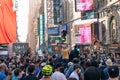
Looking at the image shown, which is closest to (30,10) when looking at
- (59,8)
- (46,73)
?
(59,8)

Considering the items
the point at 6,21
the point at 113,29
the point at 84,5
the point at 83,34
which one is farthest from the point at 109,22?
the point at 6,21

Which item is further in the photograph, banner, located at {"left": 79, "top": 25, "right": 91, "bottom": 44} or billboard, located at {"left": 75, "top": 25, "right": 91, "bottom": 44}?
billboard, located at {"left": 75, "top": 25, "right": 91, "bottom": 44}

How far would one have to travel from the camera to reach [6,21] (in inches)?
908

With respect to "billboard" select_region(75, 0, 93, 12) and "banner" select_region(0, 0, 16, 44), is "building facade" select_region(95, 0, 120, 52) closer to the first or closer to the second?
"billboard" select_region(75, 0, 93, 12)

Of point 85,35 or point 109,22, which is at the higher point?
point 109,22

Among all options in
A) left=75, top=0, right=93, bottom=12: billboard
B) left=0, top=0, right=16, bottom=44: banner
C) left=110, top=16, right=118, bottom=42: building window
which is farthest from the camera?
left=75, top=0, right=93, bottom=12: billboard

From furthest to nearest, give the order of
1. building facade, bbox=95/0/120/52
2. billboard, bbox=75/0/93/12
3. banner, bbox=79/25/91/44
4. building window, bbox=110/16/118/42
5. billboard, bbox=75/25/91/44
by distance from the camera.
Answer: billboard, bbox=75/25/91/44 < banner, bbox=79/25/91/44 < billboard, bbox=75/0/93/12 < building window, bbox=110/16/118/42 < building facade, bbox=95/0/120/52

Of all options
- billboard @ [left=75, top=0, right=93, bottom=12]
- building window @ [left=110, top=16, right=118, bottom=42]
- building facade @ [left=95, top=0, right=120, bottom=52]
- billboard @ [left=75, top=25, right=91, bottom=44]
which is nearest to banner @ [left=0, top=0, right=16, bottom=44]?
building facade @ [left=95, top=0, right=120, bottom=52]

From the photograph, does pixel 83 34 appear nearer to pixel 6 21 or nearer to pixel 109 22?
pixel 109 22

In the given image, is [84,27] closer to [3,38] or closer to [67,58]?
[3,38]

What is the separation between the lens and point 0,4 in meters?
22.2

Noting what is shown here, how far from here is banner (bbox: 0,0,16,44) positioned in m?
22.2

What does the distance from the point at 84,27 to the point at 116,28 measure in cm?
2072

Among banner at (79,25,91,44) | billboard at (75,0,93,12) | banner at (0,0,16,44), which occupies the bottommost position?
banner at (79,25,91,44)
